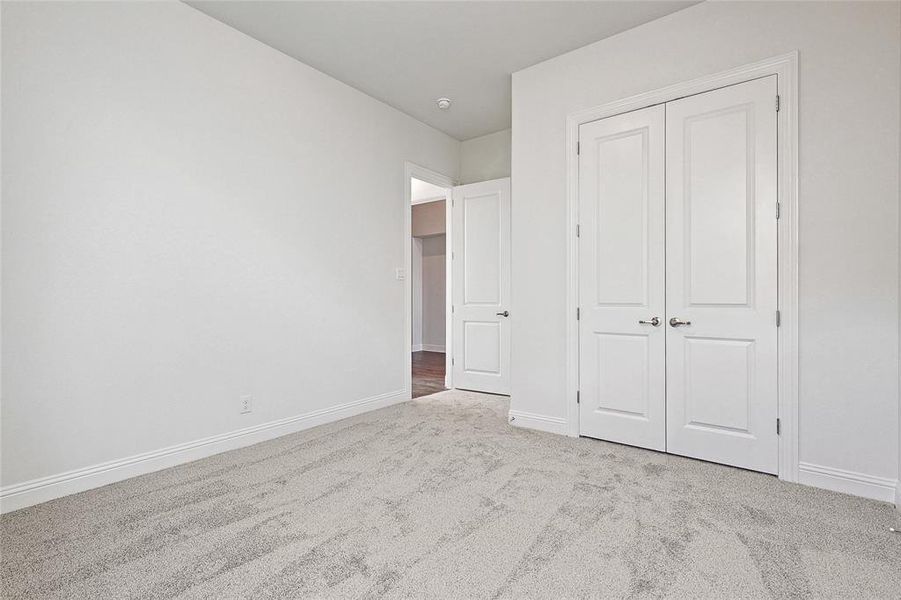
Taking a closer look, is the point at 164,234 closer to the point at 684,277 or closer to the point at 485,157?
the point at 684,277

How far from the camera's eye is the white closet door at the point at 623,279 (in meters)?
2.84

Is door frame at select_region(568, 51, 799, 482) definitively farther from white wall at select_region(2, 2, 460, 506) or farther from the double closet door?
white wall at select_region(2, 2, 460, 506)

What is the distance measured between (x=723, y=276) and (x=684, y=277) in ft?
0.68

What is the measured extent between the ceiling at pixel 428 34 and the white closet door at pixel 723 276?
0.82 m

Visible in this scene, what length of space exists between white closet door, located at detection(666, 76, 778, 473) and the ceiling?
32.1 inches

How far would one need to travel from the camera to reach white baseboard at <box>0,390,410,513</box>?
6.94 feet

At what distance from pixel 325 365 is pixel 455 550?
84.3 inches

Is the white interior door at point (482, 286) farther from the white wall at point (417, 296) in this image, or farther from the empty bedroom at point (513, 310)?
Result: the white wall at point (417, 296)

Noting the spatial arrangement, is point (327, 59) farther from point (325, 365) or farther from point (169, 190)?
point (325, 365)

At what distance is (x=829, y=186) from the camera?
7.48 feet

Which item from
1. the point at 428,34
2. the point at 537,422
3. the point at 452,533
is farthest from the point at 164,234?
the point at 537,422

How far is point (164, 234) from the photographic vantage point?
8.54ft

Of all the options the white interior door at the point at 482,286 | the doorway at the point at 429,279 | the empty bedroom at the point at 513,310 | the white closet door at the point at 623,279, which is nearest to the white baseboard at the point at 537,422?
the empty bedroom at the point at 513,310

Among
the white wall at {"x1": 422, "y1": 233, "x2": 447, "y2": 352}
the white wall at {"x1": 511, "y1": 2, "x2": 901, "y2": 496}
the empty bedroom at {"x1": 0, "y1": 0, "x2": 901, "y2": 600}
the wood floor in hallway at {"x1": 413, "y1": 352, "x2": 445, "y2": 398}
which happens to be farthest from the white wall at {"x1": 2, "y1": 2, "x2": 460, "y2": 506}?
the white wall at {"x1": 422, "y1": 233, "x2": 447, "y2": 352}
